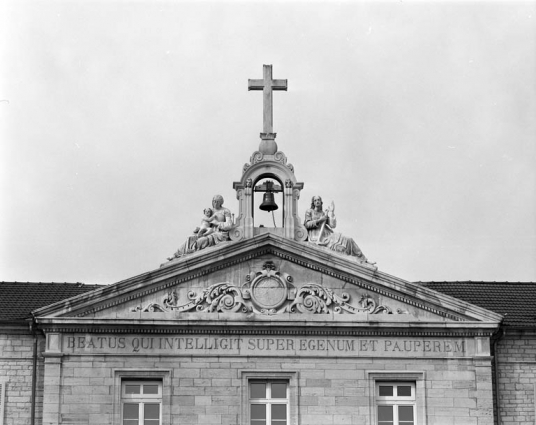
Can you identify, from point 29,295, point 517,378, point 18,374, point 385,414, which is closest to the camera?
point 385,414

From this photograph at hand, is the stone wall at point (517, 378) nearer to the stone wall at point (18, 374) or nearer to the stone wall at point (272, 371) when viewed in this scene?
the stone wall at point (272, 371)

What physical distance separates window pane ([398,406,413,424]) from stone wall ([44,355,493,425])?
43cm

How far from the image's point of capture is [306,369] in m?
42.1

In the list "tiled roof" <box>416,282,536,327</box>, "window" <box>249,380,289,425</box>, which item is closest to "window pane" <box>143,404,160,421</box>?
"window" <box>249,380,289,425</box>

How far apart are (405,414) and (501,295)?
4902 mm

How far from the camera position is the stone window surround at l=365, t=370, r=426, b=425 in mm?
41906

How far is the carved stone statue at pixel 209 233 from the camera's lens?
4238 cm

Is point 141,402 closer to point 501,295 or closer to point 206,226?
point 206,226

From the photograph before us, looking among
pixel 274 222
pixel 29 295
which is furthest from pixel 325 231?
pixel 29 295

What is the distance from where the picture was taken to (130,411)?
4178 centimetres

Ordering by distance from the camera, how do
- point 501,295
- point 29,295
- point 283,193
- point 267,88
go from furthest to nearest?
point 501,295 → point 29,295 → point 267,88 → point 283,193

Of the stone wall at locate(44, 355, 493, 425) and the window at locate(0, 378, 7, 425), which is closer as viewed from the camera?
the stone wall at locate(44, 355, 493, 425)

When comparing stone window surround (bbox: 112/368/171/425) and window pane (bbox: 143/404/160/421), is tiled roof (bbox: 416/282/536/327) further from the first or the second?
window pane (bbox: 143/404/160/421)

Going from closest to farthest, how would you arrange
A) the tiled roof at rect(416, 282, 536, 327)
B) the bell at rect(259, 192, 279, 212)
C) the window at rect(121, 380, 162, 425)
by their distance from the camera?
the window at rect(121, 380, 162, 425)
the bell at rect(259, 192, 279, 212)
the tiled roof at rect(416, 282, 536, 327)
